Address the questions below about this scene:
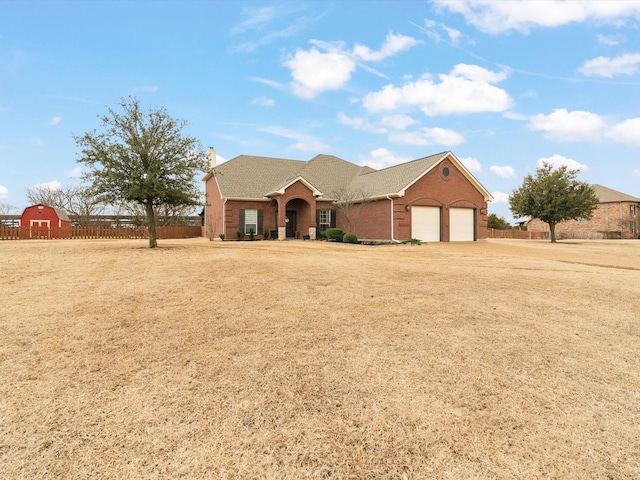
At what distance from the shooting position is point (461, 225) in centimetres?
2697

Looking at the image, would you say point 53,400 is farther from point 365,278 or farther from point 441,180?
point 441,180

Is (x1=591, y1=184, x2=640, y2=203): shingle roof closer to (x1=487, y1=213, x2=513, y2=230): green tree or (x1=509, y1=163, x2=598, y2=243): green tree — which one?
(x1=487, y1=213, x2=513, y2=230): green tree

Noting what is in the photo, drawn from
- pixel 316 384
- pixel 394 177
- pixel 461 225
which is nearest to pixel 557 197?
pixel 461 225

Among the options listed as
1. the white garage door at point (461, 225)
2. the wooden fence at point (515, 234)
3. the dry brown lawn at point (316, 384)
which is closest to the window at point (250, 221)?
the white garage door at point (461, 225)

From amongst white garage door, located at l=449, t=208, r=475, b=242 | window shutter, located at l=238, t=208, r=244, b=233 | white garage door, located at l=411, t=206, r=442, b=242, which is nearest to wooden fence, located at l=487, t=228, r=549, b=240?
white garage door, located at l=449, t=208, r=475, b=242

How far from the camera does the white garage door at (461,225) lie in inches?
1046

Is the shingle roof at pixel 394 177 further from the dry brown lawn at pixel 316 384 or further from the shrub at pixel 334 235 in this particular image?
the dry brown lawn at pixel 316 384

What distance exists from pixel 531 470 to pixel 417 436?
856mm

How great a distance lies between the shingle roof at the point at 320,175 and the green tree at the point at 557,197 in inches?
315

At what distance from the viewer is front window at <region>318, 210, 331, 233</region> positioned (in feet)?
94.3

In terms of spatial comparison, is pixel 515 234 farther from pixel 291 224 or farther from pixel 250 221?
pixel 250 221

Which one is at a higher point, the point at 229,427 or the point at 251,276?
the point at 251,276

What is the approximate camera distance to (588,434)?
329 cm

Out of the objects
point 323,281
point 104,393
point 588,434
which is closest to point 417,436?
point 588,434
